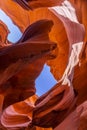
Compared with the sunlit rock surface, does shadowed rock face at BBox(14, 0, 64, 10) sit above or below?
above

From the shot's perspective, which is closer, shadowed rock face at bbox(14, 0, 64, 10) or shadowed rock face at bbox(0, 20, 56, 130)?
shadowed rock face at bbox(0, 20, 56, 130)

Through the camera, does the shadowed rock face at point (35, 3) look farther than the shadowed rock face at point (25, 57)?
Yes

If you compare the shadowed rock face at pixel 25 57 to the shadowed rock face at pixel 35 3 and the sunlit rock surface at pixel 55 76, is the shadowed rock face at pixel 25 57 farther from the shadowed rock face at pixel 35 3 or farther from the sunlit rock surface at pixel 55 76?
the shadowed rock face at pixel 35 3

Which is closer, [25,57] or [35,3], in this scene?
[25,57]

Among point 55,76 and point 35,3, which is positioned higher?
point 35,3

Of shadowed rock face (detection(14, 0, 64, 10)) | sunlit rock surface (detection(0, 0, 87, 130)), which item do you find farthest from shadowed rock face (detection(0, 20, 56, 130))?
shadowed rock face (detection(14, 0, 64, 10))

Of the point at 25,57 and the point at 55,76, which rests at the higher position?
the point at 25,57

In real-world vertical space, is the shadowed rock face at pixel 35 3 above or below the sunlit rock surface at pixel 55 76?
above

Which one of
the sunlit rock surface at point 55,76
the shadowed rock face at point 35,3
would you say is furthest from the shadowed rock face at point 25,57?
the shadowed rock face at point 35,3

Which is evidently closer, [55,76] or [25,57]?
[25,57]

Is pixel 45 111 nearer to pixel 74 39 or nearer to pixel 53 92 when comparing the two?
pixel 53 92

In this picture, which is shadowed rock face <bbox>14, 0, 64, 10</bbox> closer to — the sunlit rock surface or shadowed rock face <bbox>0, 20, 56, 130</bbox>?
the sunlit rock surface
